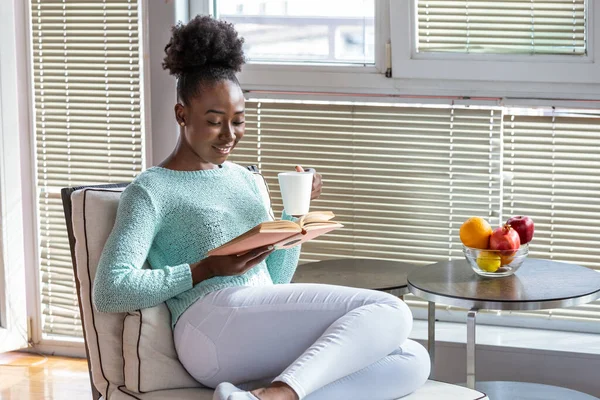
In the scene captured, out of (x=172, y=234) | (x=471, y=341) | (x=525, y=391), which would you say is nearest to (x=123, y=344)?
(x=172, y=234)

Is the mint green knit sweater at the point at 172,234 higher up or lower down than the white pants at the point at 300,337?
higher up

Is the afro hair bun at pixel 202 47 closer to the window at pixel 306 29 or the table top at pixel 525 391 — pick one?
the window at pixel 306 29

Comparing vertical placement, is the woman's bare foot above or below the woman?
below

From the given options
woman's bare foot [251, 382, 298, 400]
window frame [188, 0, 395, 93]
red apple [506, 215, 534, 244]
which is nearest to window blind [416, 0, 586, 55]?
window frame [188, 0, 395, 93]

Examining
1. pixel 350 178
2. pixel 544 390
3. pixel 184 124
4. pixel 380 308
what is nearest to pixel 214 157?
pixel 184 124

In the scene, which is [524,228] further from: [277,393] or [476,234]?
[277,393]

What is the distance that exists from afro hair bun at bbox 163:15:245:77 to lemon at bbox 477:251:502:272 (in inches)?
33.1

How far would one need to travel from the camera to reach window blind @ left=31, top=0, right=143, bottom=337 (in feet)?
10.8

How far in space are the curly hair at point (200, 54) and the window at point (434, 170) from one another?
892 millimetres

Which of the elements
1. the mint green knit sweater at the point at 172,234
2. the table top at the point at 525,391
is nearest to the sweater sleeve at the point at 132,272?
the mint green knit sweater at the point at 172,234

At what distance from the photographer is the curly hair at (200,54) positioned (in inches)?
88.3

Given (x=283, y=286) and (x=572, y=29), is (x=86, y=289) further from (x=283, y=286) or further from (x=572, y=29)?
(x=572, y=29)

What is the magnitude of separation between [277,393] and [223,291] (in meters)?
0.37

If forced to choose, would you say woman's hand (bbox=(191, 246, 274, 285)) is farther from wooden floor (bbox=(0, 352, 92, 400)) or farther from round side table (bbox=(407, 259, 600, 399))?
wooden floor (bbox=(0, 352, 92, 400))
